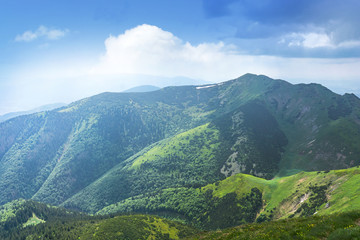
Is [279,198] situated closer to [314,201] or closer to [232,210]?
[314,201]

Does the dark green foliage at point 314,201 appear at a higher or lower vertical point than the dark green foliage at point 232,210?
higher

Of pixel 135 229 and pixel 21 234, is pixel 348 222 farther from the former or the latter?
pixel 21 234

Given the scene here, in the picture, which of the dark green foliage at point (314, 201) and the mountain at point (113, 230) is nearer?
the dark green foliage at point (314, 201)

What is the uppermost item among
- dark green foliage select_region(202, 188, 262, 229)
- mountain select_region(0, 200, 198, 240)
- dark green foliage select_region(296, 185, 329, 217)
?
dark green foliage select_region(296, 185, 329, 217)

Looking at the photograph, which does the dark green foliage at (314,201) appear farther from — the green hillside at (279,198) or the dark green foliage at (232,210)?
the dark green foliage at (232,210)

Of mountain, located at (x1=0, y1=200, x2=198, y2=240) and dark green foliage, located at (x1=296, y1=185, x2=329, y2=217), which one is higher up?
dark green foliage, located at (x1=296, y1=185, x2=329, y2=217)

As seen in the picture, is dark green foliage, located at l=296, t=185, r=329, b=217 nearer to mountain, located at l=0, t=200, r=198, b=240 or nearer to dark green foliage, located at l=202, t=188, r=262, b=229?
dark green foliage, located at l=202, t=188, r=262, b=229

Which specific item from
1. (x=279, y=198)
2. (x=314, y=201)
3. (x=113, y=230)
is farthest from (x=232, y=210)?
(x=113, y=230)

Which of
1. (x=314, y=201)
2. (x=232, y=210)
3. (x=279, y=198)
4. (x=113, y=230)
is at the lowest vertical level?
(x=232, y=210)

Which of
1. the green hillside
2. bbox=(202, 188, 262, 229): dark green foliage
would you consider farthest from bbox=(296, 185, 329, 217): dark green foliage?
bbox=(202, 188, 262, 229): dark green foliage

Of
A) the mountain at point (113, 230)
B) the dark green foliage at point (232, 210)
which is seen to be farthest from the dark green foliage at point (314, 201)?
the mountain at point (113, 230)

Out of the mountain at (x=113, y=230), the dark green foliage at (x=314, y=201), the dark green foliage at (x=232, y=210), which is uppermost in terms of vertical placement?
the dark green foliage at (x=314, y=201)

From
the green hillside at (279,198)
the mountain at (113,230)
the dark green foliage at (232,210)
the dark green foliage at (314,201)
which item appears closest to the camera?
the green hillside at (279,198)
